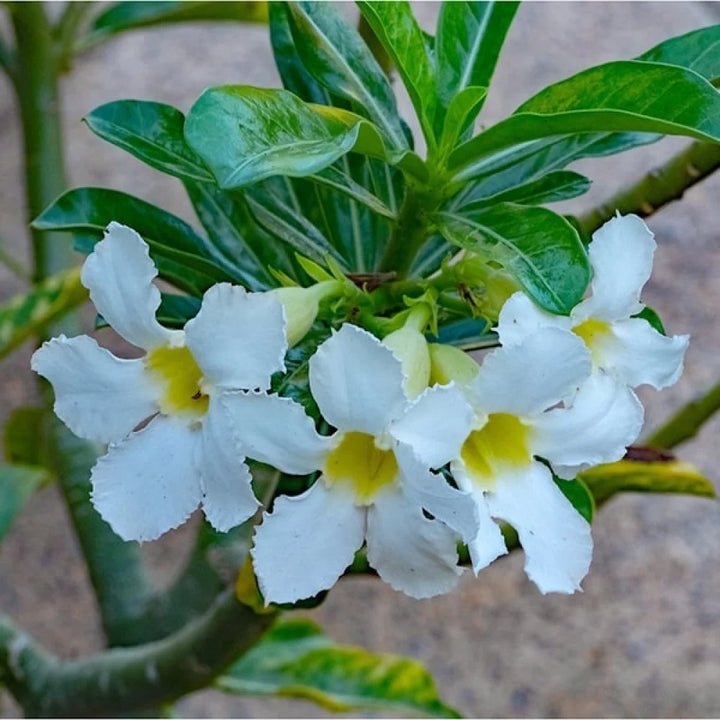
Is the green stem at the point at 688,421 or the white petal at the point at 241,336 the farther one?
the green stem at the point at 688,421

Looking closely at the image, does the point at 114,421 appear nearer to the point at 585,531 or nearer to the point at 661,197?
the point at 585,531

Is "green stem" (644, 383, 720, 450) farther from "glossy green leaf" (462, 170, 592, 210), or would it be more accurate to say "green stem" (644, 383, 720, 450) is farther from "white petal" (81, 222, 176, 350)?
"white petal" (81, 222, 176, 350)

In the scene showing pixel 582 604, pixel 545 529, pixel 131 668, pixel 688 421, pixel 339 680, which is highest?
pixel 545 529

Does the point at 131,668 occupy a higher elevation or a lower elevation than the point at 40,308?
lower

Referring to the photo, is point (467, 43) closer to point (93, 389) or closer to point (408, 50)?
point (408, 50)

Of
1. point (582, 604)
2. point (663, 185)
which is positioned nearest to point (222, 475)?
point (663, 185)

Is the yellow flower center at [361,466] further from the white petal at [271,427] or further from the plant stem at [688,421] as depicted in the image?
the plant stem at [688,421]

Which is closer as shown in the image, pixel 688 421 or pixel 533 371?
pixel 533 371

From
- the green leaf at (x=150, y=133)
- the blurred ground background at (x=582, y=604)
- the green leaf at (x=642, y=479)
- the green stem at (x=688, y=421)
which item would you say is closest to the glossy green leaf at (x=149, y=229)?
the green leaf at (x=150, y=133)

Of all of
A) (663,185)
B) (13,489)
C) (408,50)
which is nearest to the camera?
(408,50)
